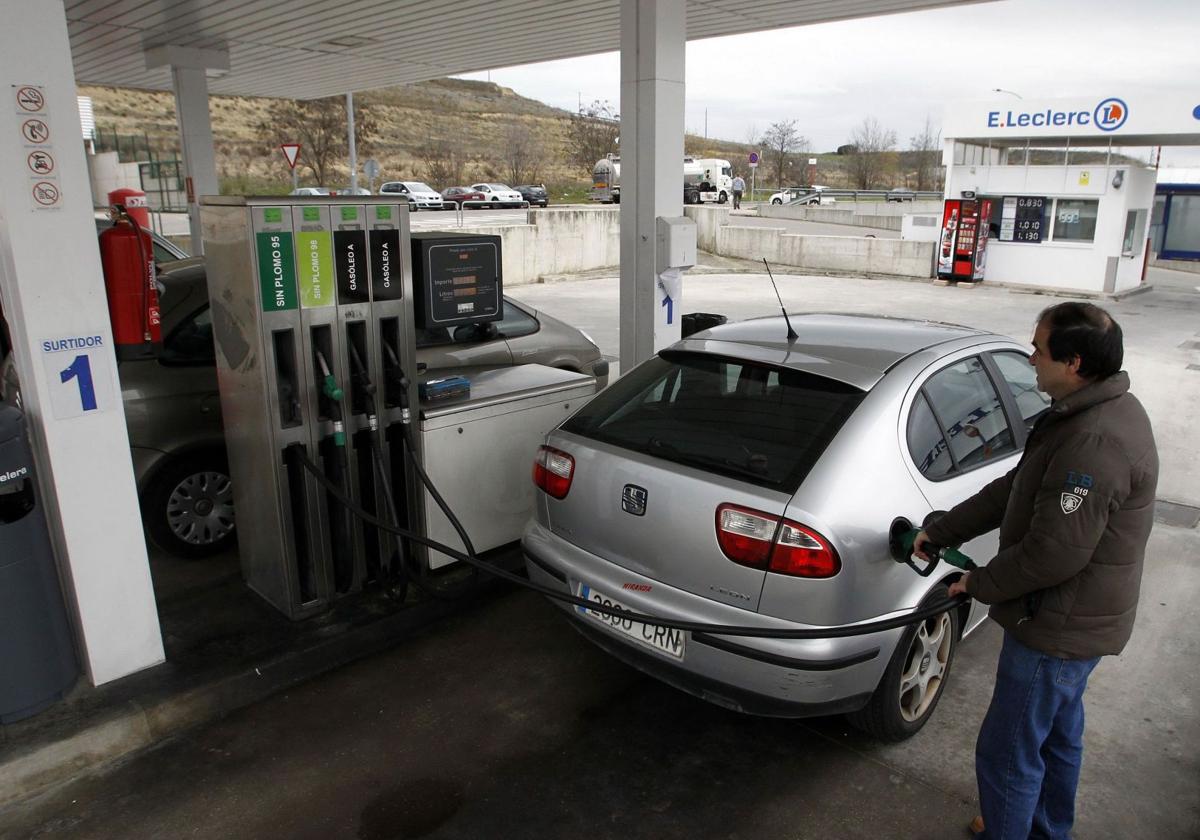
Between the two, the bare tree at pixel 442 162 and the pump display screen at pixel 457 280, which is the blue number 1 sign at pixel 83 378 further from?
the bare tree at pixel 442 162

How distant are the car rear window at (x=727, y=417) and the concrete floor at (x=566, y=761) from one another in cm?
117

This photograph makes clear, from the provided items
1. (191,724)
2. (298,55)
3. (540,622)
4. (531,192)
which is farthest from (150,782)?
(531,192)

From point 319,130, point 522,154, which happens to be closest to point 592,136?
point 522,154

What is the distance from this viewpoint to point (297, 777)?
3.24m

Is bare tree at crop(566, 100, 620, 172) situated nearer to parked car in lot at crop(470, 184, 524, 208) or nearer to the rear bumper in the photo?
parked car in lot at crop(470, 184, 524, 208)

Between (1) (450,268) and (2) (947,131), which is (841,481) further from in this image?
(2) (947,131)

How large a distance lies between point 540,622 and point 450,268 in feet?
6.30

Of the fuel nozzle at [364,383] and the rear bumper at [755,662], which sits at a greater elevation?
the fuel nozzle at [364,383]

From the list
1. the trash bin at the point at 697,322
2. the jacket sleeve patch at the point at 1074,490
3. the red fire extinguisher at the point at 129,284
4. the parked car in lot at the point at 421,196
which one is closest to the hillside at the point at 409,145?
the parked car in lot at the point at 421,196

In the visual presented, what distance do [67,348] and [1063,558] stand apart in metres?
3.52

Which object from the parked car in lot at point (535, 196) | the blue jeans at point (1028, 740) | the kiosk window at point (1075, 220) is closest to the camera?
the blue jeans at point (1028, 740)

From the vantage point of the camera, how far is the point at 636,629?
320 centimetres

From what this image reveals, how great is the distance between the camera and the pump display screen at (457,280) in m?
4.47

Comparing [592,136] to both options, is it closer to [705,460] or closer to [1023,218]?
[1023,218]
